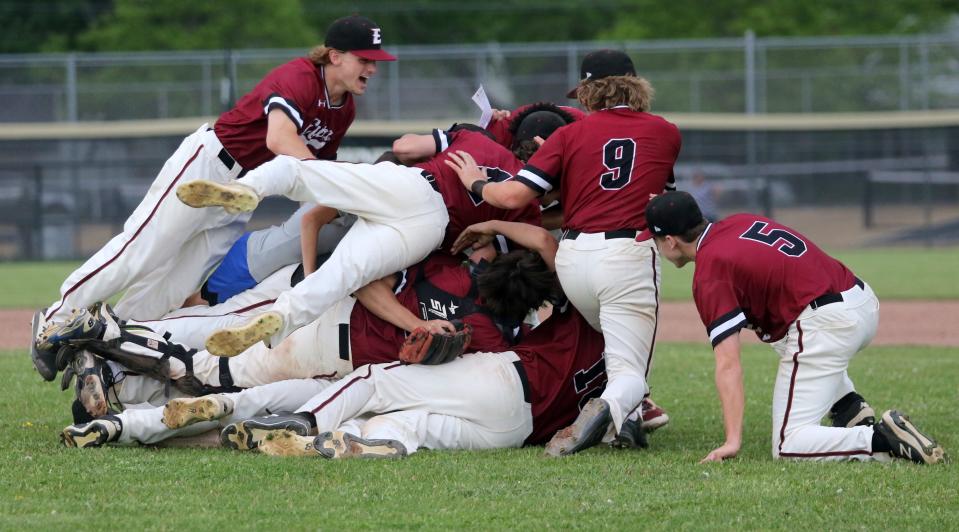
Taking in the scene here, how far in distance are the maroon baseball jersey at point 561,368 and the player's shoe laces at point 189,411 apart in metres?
1.49

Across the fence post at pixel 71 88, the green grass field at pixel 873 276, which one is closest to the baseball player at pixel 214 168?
the green grass field at pixel 873 276

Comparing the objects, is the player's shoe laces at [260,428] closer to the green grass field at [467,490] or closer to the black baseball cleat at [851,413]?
the green grass field at [467,490]

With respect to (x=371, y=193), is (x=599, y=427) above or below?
below

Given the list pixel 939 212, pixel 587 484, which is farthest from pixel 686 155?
pixel 587 484

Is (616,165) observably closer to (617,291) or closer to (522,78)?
(617,291)

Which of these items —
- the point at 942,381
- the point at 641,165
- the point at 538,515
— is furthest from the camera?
the point at 942,381

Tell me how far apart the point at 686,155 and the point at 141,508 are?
2097 cm

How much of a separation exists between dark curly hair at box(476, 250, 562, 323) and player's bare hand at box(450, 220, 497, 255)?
6.8 inches

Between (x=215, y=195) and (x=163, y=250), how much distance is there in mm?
1326

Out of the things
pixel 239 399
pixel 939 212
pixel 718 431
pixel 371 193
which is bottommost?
pixel 939 212

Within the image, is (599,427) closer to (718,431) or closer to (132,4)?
(718,431)

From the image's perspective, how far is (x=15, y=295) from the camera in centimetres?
1574

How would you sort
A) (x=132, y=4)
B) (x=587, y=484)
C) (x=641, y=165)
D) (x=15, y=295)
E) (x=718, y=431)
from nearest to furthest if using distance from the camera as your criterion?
1. (x=587, y=484)
2. (x=641, y=165)
3. (x=718, y=431)
4. (x=15, y=295)
5. (x=132, y=4)

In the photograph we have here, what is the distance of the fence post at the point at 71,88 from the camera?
22.0m
